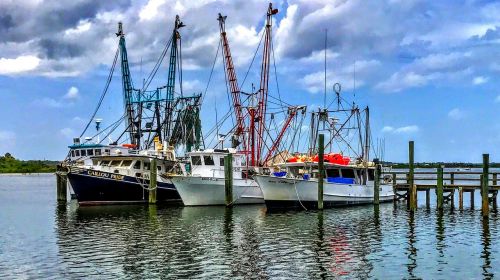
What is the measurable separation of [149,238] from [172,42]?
4259cm

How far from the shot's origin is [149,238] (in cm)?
3064

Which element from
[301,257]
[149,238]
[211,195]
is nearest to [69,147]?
[211,195]

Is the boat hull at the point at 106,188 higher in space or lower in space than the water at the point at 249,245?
higher

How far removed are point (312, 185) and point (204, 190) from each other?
877 centimetres

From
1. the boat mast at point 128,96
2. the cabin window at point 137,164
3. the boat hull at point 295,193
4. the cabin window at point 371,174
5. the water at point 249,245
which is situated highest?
the boat mast at point 128,96

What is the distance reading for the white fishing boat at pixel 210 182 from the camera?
47844 millimetres

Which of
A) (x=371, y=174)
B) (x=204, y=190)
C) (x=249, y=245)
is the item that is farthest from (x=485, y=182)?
(x=204, y=190)

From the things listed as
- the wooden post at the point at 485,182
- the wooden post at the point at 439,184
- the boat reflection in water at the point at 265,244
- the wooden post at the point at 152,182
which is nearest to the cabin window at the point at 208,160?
the wooden post at the point at 152,182

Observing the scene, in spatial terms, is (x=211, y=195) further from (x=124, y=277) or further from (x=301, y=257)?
(x=124, y=277)

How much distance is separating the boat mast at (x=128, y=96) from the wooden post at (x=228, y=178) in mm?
23506

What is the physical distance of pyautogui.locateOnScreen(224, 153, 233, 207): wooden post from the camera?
45.8 m

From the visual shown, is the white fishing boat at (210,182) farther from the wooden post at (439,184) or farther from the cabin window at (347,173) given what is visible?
the wooden post at (439,184)

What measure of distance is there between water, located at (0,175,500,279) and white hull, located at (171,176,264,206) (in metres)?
3.37

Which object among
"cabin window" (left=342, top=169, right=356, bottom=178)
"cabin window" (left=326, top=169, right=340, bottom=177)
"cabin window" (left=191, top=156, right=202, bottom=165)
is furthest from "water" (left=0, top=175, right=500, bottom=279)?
"cabin window" (left=191, top=156, right=202, bottom=165)
